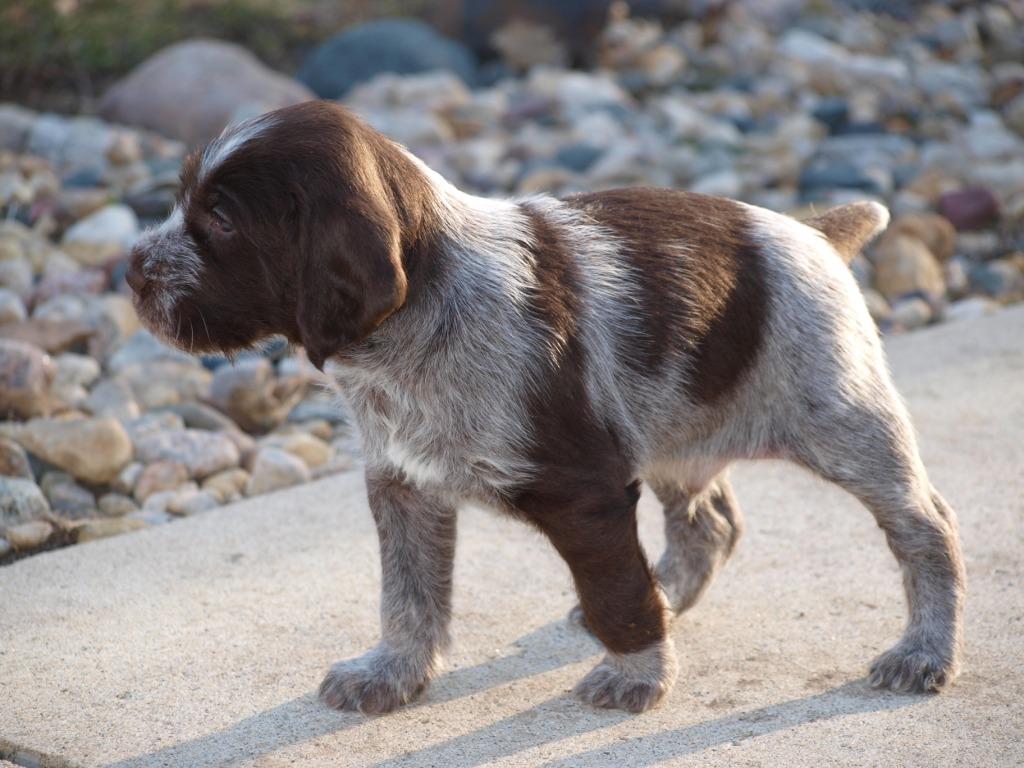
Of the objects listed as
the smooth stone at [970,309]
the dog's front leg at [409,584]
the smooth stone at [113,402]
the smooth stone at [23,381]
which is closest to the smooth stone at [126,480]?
the smooth stone at [113,402]

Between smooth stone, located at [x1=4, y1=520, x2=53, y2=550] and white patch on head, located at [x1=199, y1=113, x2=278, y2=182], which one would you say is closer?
white patch on head, located at [x1=199, y1=113, x2=278, y2=182]

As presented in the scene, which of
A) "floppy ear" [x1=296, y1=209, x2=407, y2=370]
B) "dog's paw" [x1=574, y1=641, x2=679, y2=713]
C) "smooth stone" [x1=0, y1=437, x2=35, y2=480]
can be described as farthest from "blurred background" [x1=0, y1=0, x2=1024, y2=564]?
"dog's paw" [x1=574, y1=641, x2=679, y2=713]

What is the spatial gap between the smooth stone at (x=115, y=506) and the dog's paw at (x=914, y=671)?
10.5ft

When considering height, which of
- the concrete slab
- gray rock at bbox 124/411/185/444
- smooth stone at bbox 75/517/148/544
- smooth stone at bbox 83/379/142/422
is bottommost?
smooth stone at bbox 83/379/142/422

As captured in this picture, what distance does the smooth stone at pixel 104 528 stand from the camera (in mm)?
5215

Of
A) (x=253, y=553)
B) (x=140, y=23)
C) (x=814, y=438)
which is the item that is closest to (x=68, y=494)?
(x=253, y=553)

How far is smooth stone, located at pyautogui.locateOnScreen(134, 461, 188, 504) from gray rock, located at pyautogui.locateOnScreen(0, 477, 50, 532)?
0.50m

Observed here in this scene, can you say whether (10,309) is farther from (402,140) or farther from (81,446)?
(402,140)

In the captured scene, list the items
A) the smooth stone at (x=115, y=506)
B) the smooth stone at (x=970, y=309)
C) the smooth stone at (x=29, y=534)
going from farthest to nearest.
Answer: the smooth stone at (x=970, y=309) < the smooth stone at (x=115, y=506) < the smooth stone at (x=29, y=534)

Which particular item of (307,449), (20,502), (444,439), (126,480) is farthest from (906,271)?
(444,439)

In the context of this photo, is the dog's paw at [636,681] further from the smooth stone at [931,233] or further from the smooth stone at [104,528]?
the smooth stone at [931,233]

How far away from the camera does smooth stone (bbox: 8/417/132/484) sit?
5785mm

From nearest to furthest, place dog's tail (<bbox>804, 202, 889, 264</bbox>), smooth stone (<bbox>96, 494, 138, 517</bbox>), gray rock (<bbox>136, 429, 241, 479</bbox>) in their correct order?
dog's tail (<bbox>804, 202, 889, 264</bbox>), smooth stone (<bbox>96, 494, 138, 517</bbox>), gray rock (<bbox>136, 429, 241, 479</bbox>)

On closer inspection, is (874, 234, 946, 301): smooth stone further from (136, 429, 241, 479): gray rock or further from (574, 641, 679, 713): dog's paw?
(574, 641, 679, 713): dog's paw
